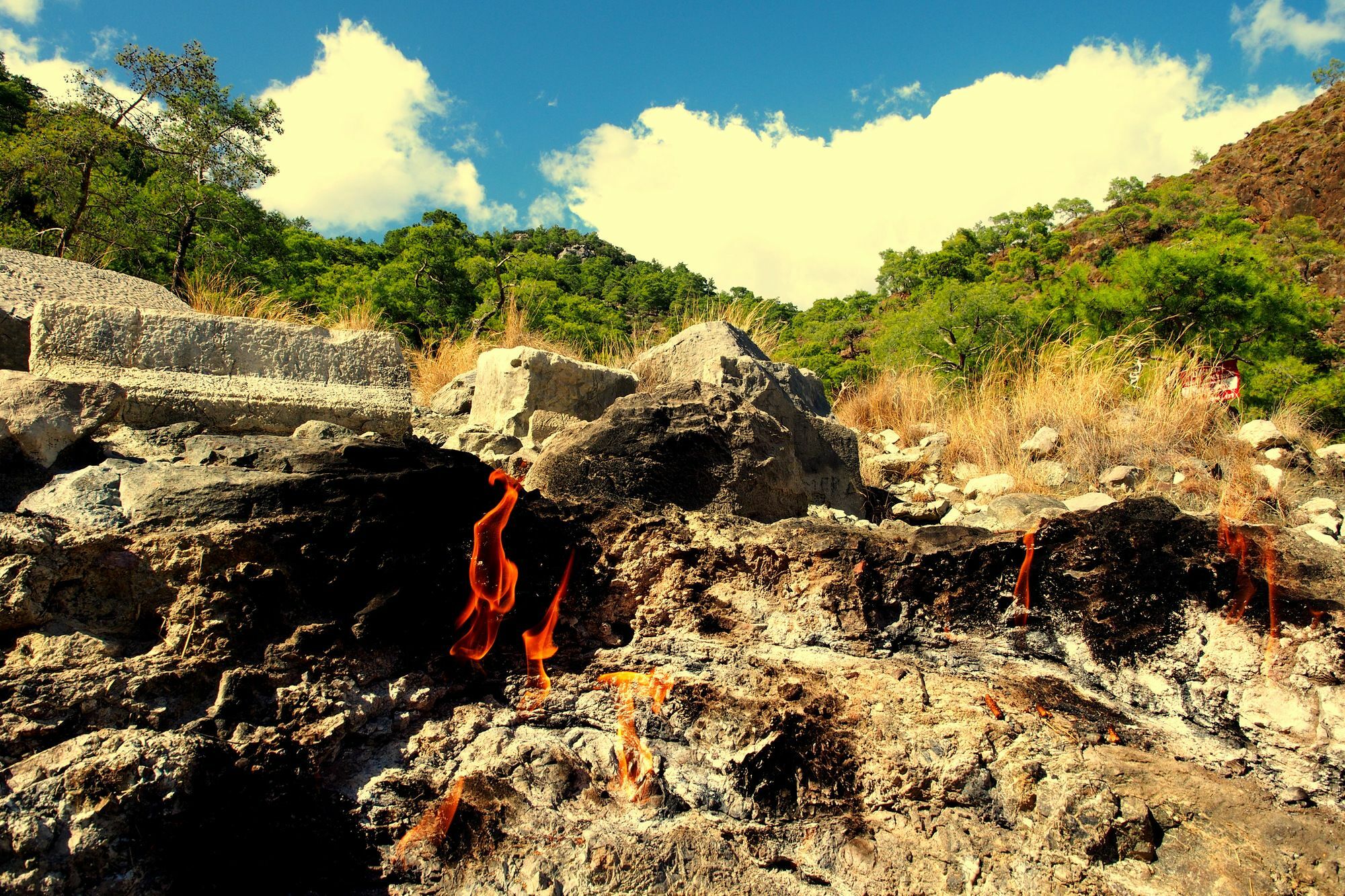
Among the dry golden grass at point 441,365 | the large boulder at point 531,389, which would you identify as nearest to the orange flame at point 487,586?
the large boulder at point 531,389

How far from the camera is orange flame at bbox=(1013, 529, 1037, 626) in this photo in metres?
2.21

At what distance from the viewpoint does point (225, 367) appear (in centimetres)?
342

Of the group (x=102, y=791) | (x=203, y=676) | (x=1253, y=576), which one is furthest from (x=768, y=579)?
(x=102, y=791)

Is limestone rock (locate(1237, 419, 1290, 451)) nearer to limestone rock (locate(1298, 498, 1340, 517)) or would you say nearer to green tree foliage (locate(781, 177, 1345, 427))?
limestone rock (locate(1298, 498, 1340, 517))

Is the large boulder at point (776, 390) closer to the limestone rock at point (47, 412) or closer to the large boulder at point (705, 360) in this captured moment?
the large boulder at point (705, 360)

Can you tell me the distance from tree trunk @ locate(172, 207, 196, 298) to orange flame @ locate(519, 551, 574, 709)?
9.23m

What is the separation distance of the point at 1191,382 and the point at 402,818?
24.6 ft

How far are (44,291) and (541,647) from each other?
11.6 feet

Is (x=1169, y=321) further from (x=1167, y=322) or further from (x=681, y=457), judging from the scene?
(x=681, y=457)

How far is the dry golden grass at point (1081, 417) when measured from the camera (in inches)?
225

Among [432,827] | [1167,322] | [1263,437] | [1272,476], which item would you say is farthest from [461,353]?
[1167,322]

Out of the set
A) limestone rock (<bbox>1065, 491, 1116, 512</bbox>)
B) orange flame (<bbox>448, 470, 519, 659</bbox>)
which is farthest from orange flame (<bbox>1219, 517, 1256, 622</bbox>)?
orange flame (<bbox>448, 470, 519, 659</bbox>)

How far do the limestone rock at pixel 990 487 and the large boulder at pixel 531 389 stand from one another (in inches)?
112

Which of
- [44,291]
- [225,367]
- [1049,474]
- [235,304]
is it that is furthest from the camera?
[235,304]
